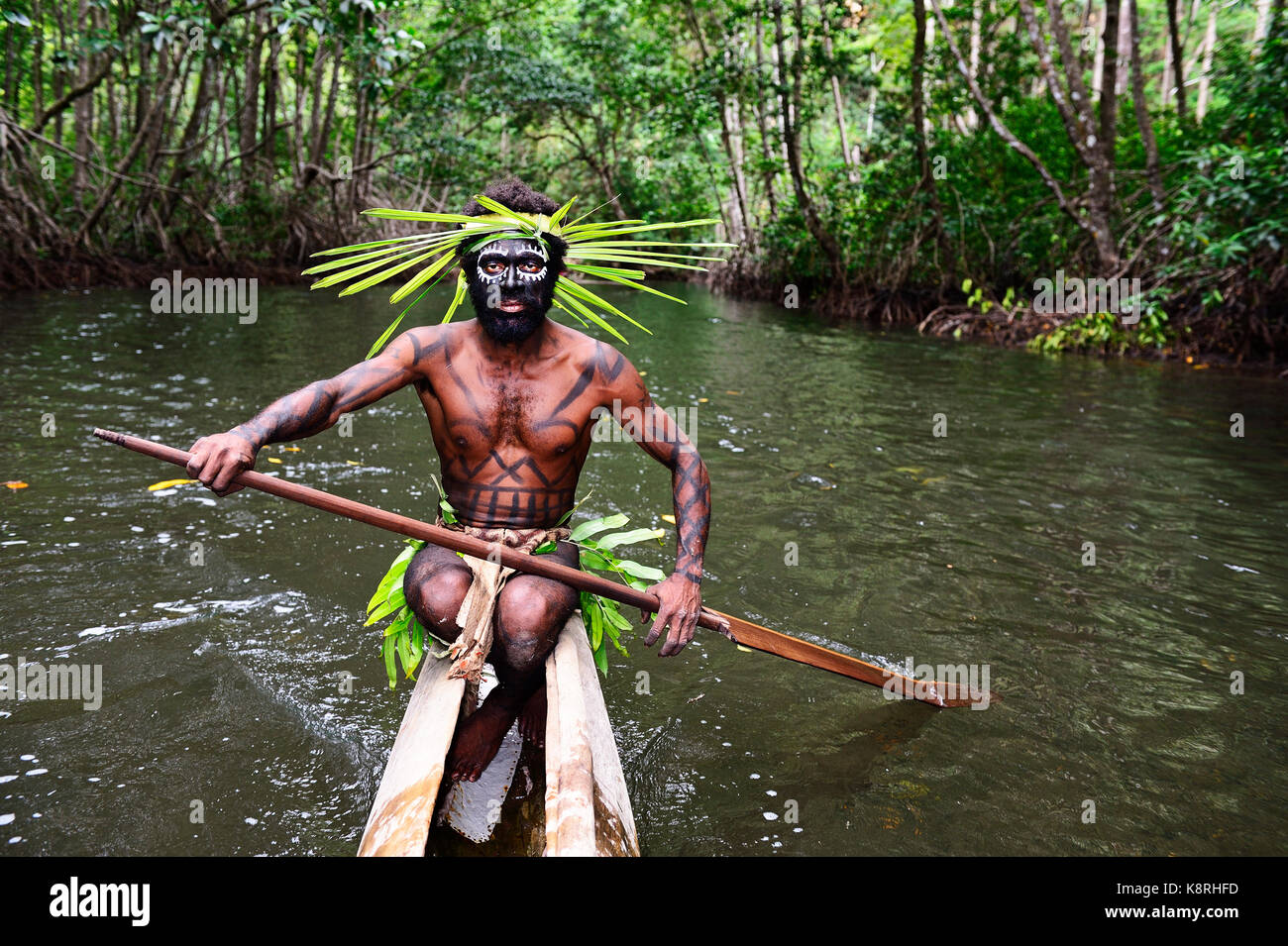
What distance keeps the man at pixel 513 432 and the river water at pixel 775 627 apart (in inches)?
24.3

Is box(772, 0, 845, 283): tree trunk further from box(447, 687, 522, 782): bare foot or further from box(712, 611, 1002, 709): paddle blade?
box(447, 687, 522, 782): bare foot

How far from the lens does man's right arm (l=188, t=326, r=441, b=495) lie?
2.26m

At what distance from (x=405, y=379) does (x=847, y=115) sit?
29.2 metres

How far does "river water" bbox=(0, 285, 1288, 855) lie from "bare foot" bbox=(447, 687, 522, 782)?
1.17ft

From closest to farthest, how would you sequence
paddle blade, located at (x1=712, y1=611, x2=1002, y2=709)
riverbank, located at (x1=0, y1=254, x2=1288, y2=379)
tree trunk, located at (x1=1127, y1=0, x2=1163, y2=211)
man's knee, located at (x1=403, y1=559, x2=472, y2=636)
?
man's knee, located at (x1=403, y1=559, x2=472, y2=636), paddle blade, located at (x1=712, y1=611, x2=1002, y2=709), riverbank, located at (x1=0, y1=254, x2=1288, y2=379), tree trunk, located at (x1=1127, y1=0, x2=1163, y2=211)

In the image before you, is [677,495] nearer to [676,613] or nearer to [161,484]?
[676,613]

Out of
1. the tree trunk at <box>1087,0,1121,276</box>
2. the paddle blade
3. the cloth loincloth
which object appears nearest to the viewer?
the cloth loincloth

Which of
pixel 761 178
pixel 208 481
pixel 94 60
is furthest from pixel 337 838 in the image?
pixel 761 178

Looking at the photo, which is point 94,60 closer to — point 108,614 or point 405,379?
point 108,614

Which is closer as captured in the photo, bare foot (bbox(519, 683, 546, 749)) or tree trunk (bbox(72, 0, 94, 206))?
bare foot (bbox(519, 683, 546, 749))

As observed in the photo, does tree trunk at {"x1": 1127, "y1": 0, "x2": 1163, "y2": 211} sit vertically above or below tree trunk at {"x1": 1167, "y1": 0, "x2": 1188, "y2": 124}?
below

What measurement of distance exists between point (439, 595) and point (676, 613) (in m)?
0.64

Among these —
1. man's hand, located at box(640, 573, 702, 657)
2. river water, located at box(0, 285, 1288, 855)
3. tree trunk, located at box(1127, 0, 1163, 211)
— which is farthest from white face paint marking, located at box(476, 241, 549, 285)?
tree trunk, located at box(1127, 0, 1163, 211)
